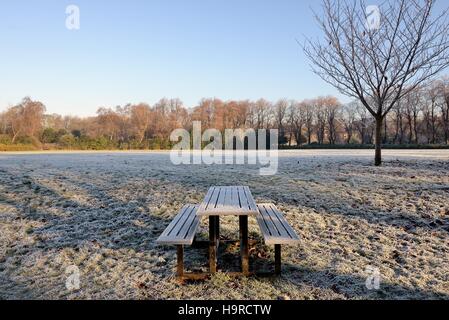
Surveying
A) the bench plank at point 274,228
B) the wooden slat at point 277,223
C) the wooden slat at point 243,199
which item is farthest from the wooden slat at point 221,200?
the wooden slat at point 277,223

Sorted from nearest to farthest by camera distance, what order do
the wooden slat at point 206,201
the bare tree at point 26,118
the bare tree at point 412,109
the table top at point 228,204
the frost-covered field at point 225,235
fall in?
the table top at point 228,204
the frost-covered field at point 225,235
the wooden slat at point 206,201
the bare tree at point 26,118
the bare tree at point 412,109

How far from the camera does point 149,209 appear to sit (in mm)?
7070

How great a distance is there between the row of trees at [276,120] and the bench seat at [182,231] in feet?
136

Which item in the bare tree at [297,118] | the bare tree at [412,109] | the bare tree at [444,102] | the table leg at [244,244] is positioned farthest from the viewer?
the bare tree at [297,118]

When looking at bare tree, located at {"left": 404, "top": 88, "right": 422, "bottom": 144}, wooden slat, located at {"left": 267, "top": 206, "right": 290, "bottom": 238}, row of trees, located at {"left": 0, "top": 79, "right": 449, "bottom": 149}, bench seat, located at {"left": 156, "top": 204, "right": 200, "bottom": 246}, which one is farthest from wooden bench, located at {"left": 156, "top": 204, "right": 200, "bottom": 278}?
bare tree, located at {"left": 404, "top": 88, "right": 422, "bottom": 144}

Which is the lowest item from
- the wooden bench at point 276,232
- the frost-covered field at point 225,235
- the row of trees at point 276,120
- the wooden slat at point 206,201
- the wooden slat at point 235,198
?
the frost-covered field at point 225,235

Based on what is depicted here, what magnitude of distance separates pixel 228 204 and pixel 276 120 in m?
57.3

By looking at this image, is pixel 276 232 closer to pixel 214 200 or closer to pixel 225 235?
pixel 214 200

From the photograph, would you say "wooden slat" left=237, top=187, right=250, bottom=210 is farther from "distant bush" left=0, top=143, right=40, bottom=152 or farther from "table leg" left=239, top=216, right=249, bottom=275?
"distant bush" left=0, top=143, right=40, bottom=152

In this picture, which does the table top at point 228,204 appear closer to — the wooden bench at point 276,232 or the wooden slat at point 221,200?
the wooden slat at point 221,200

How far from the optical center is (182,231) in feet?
14.3

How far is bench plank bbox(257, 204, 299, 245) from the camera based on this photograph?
393 cm

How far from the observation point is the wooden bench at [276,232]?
393 cm

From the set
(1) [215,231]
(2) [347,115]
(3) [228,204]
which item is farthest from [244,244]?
(2) [347,115]
